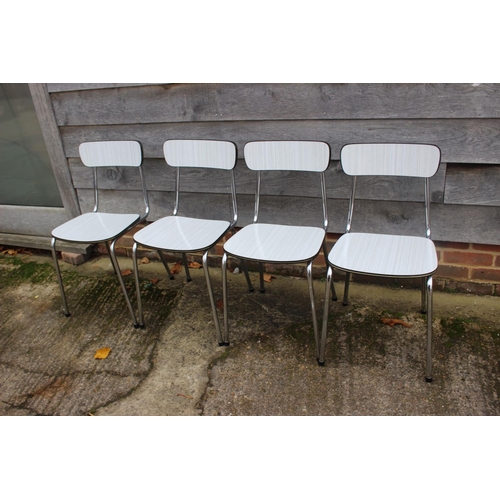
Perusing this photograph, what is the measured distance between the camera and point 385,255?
6.71 feet

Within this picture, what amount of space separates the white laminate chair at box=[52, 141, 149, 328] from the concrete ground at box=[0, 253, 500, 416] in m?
0.25

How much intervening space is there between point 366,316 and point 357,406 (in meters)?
0.67

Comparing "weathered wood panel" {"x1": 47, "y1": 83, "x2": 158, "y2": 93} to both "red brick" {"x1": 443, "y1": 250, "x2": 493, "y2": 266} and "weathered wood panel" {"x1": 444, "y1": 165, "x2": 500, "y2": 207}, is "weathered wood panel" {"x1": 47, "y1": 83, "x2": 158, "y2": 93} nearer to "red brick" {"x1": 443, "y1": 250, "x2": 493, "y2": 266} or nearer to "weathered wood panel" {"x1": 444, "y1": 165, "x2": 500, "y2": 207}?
"weathered wood panel" {"x1": 444, "y1": 165, "x2": 500, "y2": 207}

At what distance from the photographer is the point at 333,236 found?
8.90ft

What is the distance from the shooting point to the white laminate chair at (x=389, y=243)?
194 cm

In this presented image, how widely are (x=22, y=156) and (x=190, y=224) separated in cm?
161

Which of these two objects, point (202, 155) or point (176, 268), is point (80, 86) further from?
point (176, 268)

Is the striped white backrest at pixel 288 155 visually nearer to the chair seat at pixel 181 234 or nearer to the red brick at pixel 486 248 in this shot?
the chair seat at pixel 181 234

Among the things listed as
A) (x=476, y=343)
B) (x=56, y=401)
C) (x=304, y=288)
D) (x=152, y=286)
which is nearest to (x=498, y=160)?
(x=476, y=343)

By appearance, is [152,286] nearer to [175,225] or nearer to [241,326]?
[175,225]

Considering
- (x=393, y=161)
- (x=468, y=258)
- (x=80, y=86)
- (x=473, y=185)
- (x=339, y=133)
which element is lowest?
(x=468, y=258)

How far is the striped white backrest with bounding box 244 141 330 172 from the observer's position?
7.54 feet

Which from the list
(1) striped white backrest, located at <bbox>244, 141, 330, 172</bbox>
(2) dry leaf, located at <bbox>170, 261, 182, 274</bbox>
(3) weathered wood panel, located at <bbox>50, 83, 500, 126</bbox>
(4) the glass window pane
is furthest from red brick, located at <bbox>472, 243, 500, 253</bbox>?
(4) the glass window pane

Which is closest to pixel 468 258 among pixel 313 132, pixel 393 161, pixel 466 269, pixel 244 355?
pixel 466 269
